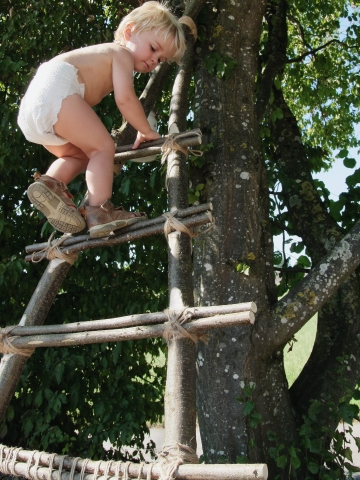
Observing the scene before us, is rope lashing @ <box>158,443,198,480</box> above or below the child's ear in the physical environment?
below

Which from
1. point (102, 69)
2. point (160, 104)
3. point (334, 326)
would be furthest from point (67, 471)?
point (160, 104)

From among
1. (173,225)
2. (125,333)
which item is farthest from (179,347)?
(173,225)

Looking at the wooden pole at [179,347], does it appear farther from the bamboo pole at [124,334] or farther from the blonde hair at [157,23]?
the blonde hair at [157,23]

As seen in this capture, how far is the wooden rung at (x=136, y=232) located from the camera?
203cm

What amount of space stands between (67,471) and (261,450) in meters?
1.29

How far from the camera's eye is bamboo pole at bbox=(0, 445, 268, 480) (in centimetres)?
130

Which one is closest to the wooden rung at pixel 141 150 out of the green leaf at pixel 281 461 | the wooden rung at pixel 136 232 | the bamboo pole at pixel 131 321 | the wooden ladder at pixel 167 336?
the wooden ladder at pixel 167 336

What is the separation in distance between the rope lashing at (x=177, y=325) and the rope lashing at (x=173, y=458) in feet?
1.02

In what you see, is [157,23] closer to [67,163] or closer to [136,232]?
[67,163]

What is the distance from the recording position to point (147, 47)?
2.48 m

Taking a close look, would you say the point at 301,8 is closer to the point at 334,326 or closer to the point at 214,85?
the point at 214,85

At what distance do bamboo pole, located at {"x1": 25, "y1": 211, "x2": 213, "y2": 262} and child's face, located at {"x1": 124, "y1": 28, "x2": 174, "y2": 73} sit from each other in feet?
2.56

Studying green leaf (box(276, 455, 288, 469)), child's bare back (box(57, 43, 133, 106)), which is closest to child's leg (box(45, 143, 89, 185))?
child's bare back (box(57, 43, 133, 106))

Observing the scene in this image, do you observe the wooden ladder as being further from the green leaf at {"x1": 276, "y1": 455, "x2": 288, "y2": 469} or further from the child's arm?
the green leaf at {"x1": 276, "y1": 455, "x2": 288, "y2": 469}
